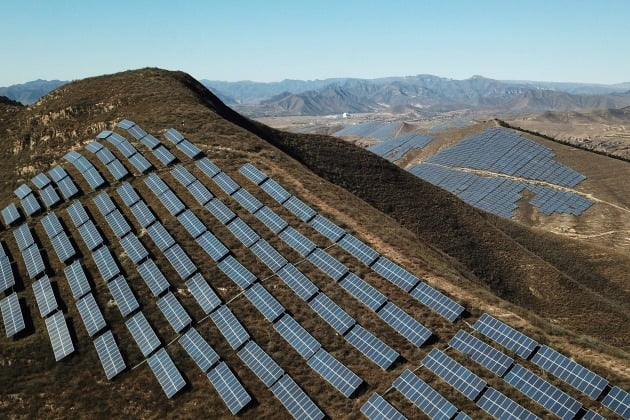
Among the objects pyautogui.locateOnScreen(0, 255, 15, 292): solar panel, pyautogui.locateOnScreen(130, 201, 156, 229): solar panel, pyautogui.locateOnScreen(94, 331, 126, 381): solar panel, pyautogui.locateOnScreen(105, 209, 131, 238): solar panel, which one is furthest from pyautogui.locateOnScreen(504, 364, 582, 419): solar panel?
pyautogui.locateOnScreen(0, 255, 15, 292): solar panel

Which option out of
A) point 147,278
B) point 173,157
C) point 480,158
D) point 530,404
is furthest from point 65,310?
point 480,158

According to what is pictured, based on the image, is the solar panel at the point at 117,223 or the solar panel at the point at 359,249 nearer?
the solar panel at the point at 359,249

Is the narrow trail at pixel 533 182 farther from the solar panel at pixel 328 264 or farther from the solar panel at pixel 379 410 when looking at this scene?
the solar panel at pixel 379 410

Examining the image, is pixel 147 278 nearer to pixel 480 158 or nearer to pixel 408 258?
pixel 408 258

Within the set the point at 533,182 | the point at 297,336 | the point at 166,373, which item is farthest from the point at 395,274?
the point at 533,182

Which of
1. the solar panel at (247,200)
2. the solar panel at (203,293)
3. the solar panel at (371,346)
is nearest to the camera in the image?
the solar panel at (371,346)

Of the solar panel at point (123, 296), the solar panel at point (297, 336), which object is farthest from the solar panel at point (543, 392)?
the solar panel at point (123, 296)
